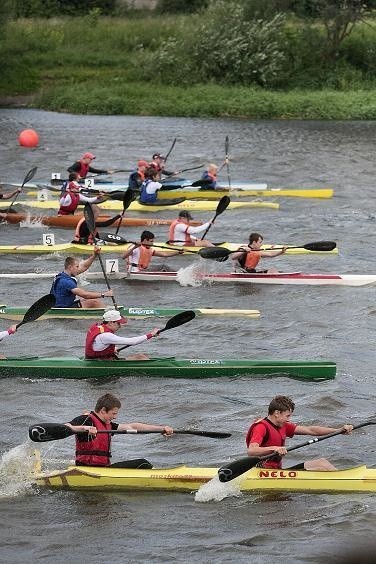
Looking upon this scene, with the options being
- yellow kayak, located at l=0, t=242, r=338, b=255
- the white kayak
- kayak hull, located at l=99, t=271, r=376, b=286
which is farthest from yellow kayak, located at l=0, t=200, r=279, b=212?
kayak hull, located at l=99, t=271, r=376, b=286

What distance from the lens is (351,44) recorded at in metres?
55.5

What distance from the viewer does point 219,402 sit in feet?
56.4

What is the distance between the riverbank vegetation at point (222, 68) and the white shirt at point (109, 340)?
32.9m

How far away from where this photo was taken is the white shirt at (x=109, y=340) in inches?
661

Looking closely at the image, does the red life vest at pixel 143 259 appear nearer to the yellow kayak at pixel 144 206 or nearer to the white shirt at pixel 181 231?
A: the white shirt at pixel 181 231

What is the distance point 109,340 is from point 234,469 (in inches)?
180

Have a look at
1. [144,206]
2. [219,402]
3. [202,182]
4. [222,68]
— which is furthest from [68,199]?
[222,68]

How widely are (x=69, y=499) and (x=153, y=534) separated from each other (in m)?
1.20

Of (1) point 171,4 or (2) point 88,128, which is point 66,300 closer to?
(2) point 88,128

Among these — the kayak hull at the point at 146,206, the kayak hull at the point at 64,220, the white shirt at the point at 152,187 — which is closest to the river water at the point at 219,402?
the kayak hull at the point at 64,220

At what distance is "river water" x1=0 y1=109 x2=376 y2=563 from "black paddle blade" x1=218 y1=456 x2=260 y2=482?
1.85ft

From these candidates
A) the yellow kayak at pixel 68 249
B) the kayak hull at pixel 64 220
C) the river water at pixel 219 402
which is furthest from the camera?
the kayak hull at pixel 64 220

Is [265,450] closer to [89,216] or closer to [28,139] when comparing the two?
[89,216]

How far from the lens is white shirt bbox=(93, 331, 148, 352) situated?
661 inches
